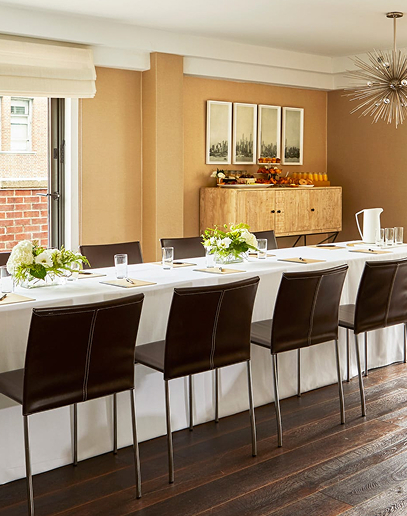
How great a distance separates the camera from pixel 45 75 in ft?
19.8

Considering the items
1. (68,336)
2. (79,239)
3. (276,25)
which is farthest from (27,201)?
(68,336)

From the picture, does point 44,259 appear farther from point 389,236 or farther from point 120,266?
point 389,236

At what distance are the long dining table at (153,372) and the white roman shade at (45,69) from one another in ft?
8.42

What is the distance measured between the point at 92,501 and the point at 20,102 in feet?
14.7

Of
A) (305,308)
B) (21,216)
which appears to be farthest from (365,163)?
(305,308)

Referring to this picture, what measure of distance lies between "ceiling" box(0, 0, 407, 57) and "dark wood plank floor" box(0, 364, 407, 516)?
3.54 meters

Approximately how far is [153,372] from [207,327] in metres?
0.60

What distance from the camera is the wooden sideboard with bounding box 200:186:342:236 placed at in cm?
715

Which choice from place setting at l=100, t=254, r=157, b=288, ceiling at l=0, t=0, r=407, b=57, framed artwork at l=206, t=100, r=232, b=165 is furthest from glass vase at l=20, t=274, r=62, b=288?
framed artwork at l=206, t=100, r=232, b=165

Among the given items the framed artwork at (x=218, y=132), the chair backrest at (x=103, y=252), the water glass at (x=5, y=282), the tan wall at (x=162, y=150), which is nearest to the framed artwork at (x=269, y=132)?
the framed artwork at (x=218, y=132)

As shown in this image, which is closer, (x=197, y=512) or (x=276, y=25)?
(x=197, y=512)

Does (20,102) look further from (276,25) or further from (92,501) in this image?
(92,501)

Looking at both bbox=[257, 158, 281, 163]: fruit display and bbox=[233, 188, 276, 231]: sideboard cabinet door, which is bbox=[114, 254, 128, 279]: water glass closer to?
bbox=[233, 188, 276, 231]: sideboard cabinet door

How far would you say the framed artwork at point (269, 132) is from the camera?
25.8ft
